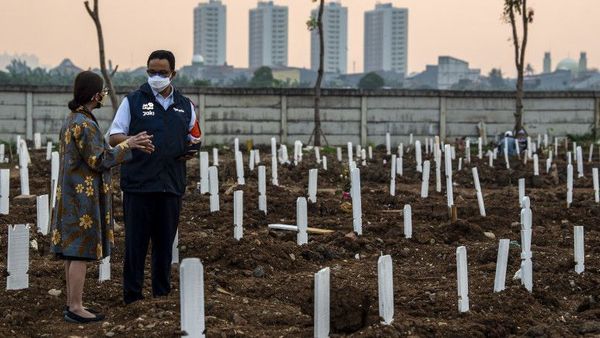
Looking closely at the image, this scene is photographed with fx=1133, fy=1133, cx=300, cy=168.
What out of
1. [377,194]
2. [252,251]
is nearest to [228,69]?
[377,194]

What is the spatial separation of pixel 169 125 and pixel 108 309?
1133mm

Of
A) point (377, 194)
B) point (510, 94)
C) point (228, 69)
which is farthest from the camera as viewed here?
point (228, 69)

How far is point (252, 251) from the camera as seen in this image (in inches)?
335

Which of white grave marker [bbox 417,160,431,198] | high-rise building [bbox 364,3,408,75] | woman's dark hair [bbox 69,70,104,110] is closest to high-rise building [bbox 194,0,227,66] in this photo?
high-rise building [bbox 364,3,408,75]

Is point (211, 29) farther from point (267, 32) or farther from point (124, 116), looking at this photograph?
point (124, 116)

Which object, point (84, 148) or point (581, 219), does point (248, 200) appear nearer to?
point (581, 219)

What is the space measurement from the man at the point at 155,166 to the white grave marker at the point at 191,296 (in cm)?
181

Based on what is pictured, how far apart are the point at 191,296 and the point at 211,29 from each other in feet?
547

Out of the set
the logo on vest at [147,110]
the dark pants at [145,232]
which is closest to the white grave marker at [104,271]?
the dark pants at [145,232]

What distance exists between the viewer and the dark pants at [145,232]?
6516mm

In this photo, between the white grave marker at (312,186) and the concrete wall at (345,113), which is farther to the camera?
the concrete wall at (345,113)

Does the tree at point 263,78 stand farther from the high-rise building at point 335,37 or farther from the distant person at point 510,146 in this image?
the high-rise building at point 335,37

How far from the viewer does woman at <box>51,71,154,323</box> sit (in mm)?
6180

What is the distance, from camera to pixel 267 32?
170m
